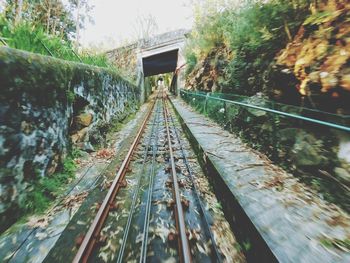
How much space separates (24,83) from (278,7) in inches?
212

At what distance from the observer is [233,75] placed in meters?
7.52

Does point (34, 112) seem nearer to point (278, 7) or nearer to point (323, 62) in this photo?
point (323, 62)

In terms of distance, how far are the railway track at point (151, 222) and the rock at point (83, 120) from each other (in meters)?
1.97

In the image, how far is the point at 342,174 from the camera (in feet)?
8.95

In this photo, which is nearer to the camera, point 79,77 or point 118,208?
point 118,208

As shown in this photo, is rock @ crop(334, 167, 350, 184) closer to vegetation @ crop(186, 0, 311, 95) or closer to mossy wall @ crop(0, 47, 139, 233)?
vegetation @ crop(186, 0, 311, 95)

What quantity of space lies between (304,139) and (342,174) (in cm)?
81

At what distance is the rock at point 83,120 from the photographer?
5849mm

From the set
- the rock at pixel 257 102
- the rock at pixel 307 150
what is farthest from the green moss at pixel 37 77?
the rock at pixel 307 150

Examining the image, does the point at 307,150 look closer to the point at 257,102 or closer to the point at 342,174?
the point at 342,174

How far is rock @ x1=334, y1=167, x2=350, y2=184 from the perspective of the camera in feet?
8.71

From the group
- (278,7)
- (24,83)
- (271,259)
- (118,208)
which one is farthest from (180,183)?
(278,7)

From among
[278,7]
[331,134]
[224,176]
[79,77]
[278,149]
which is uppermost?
[278,7]

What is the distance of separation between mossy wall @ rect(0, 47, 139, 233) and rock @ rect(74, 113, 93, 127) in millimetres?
532
